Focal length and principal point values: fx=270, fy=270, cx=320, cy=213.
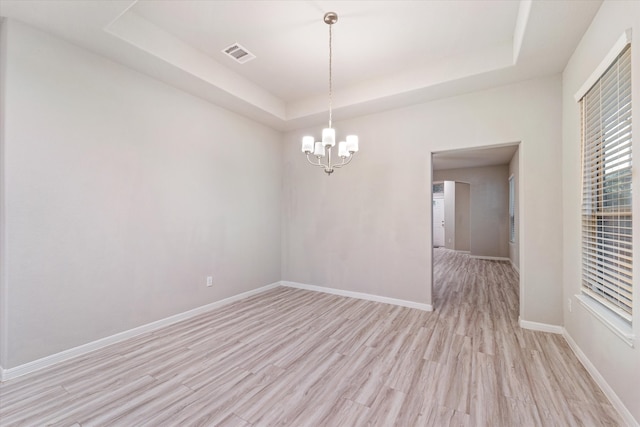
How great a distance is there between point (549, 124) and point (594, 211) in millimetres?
1278

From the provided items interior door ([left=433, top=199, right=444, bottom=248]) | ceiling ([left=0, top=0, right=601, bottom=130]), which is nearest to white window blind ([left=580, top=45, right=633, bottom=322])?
ceiling ([left=0, top=0, right=601, bottom=130])

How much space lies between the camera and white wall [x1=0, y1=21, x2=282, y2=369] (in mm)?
2213

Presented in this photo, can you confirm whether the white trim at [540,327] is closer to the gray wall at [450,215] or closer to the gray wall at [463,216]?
A: the gray wall at [463,216]

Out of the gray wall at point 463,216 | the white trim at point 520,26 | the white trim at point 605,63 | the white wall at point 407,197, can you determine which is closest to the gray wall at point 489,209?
the gray wall at point 463,216

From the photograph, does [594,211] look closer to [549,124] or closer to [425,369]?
[549,124]

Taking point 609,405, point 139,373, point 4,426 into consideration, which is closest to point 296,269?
point 139,373

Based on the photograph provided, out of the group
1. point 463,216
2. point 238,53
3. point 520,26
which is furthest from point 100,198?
point 463,216

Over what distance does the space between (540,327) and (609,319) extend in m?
1.35

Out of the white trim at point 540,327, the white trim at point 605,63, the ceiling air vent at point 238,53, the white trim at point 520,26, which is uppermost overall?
the ceiling air vent at point 238,53

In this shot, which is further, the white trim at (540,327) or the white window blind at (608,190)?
the white trim at (540,327)

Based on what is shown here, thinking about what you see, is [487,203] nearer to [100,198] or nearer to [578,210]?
[578,210]

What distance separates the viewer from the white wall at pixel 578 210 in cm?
160

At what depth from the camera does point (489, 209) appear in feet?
27.1

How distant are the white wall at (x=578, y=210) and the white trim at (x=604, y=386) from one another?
0.03 m
